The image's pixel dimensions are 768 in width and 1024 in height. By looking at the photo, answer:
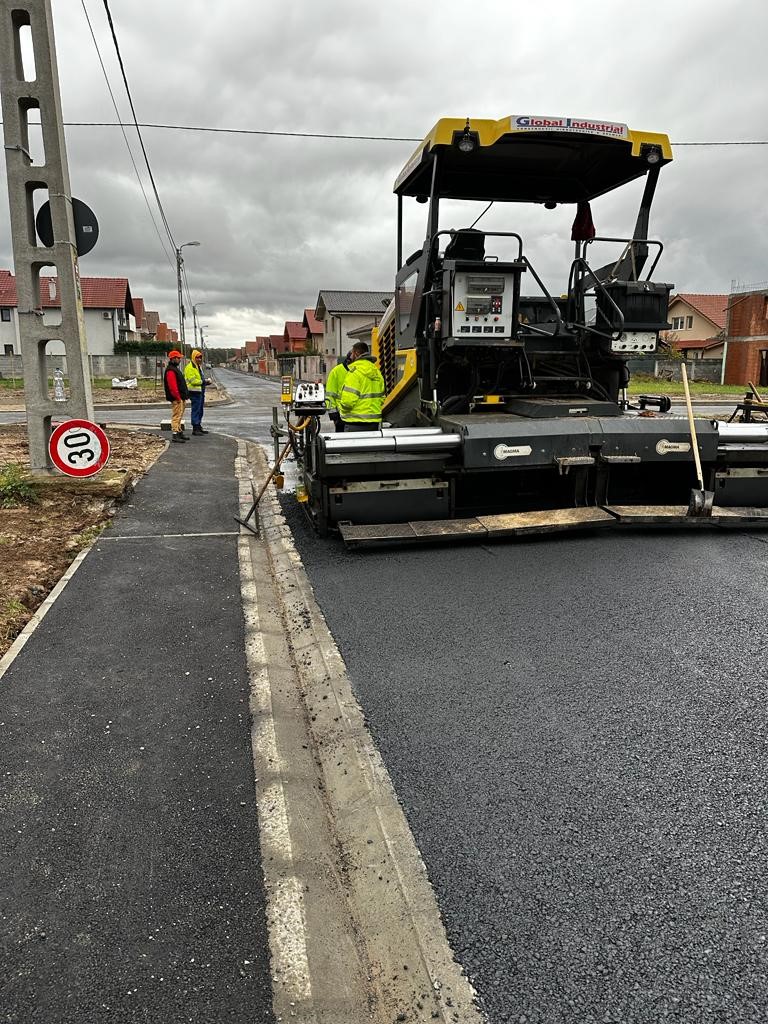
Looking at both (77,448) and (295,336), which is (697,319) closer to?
(295,336)

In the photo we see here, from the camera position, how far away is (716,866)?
7.38 ft

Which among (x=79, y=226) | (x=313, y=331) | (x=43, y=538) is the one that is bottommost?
(x=43, y=538)

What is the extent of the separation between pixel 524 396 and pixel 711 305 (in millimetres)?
60366

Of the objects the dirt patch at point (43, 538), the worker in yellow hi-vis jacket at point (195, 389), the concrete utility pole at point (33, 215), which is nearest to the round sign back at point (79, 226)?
the concrete utility pole at point (33, 215)

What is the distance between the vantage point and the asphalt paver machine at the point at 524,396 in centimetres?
575

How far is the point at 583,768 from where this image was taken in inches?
110

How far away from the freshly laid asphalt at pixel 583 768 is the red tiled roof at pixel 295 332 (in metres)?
86.5

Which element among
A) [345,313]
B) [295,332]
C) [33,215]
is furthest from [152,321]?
[33,215]

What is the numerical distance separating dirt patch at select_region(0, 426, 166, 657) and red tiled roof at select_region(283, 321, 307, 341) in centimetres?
8287

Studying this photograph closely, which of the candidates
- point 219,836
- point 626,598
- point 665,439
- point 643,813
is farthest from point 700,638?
point 219,836

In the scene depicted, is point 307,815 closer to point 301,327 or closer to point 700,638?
point 700,638

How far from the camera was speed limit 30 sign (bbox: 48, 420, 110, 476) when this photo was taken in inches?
272

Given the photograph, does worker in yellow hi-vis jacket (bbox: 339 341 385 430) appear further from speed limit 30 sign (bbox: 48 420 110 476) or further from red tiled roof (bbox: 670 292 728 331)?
red tiled roof (bbox: 670 292 728 331)

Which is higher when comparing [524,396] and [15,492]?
[524,396]
